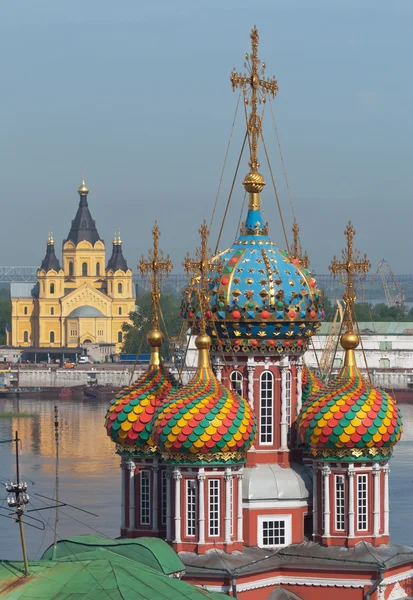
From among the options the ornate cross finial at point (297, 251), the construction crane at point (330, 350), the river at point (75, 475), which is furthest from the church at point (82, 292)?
the ornate cross finial at point (297, 251)

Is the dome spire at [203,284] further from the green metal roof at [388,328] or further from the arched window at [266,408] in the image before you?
the green metal roof at [388,328]

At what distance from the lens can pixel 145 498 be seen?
1822 centimetres

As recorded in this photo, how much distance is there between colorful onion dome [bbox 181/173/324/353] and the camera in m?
18.4

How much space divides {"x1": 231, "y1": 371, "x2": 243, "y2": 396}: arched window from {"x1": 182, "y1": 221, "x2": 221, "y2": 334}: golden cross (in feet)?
2.20

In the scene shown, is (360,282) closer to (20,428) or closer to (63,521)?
(63,521)

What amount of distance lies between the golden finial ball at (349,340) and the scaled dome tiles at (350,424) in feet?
1.67

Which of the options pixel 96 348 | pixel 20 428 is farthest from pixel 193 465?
pixel 96 348

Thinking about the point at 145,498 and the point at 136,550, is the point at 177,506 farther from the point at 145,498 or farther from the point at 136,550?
the point at 136,550

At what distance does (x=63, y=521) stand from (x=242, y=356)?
12.5 m

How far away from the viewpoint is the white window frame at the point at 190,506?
57.2 feet

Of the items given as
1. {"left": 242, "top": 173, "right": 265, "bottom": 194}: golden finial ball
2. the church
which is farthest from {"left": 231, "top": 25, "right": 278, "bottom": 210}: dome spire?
the church

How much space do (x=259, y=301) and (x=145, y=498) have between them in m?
2.06

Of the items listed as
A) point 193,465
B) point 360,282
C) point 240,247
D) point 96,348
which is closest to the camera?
point 193,465

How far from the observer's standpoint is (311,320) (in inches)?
737
